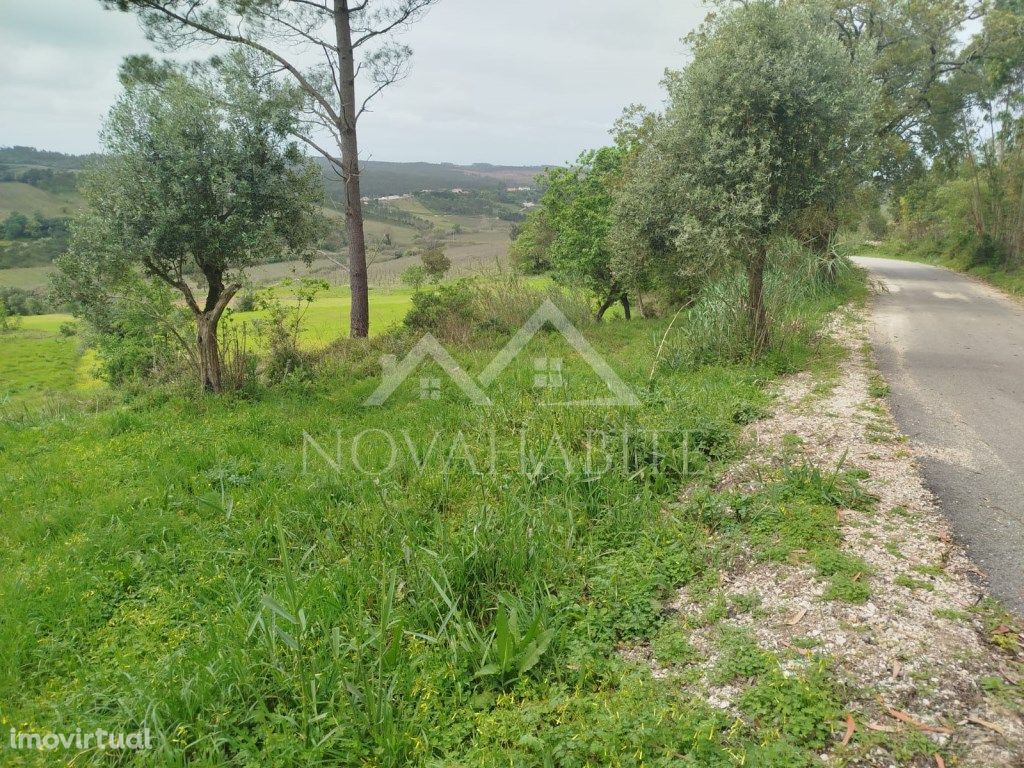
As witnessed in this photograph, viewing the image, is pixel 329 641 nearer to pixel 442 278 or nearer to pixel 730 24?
pixel 730 24

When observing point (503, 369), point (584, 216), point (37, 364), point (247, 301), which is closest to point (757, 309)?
point (503, 369)

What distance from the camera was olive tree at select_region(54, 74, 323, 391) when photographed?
21.1 feet

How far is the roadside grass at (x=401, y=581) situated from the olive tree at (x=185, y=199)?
1.88 m

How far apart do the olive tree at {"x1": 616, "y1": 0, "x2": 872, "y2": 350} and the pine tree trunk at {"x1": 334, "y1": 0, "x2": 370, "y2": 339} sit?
5790mm

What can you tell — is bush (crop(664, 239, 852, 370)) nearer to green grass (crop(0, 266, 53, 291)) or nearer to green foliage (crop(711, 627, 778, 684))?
green foliage (crop(711, 627, 778, 684))

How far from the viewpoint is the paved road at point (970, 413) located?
3545mm

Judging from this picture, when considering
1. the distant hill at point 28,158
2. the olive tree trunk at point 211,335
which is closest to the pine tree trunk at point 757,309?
the olive tree trunk at point 211,335

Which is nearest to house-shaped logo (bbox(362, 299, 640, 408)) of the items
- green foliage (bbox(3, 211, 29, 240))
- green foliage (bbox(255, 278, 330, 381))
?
green foliage (bbox(255, 278, 330, 381))

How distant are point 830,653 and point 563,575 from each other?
149 cm

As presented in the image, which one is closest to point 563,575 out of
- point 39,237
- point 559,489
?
point 559,489

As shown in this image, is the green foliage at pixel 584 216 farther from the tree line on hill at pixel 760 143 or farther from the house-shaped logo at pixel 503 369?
the house-shaped logo at pixel 503 369

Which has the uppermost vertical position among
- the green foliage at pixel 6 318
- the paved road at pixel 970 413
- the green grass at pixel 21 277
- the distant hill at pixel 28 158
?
the distant hill at pixel 28 158

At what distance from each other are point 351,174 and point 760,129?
6.90m

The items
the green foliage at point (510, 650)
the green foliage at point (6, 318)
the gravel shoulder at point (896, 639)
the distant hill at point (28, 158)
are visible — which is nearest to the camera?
the gravel shoulder at point (896, 639)
